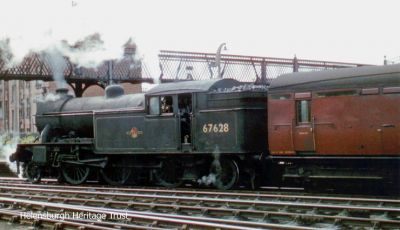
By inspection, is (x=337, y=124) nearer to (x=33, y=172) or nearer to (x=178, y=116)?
(x=178, y=116)

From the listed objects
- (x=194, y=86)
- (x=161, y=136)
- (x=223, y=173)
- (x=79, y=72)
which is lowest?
(x=223, y=173)

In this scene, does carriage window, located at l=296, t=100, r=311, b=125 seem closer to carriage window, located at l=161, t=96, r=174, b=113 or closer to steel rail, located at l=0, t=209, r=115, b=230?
carriage window, located at l=161, t=96, r=174, b=113

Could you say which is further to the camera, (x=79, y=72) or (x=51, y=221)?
(x=79, y=72)

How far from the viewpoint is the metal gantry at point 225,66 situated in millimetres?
28328

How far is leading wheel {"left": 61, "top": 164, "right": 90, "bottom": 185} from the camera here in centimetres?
1838

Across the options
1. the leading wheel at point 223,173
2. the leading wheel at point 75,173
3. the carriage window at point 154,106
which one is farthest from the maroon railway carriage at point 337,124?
the leading wheel at point 75,173

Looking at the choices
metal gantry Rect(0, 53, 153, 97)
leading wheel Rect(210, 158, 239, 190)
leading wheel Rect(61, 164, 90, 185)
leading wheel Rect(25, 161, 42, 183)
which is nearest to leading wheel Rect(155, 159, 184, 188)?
leading wheel Rect(210, 158, 239, 190)

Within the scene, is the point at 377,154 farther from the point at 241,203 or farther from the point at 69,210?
the point at 69,210

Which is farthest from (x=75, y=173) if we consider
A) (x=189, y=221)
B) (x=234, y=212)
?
(x=189, y=221)

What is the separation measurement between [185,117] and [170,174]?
176 centimetres

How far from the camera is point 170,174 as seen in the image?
16438mm

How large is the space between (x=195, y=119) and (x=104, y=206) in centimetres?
365

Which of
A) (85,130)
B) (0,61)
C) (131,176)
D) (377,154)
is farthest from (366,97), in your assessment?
(0,61)

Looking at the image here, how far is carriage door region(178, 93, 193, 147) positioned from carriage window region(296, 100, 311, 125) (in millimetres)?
2982
